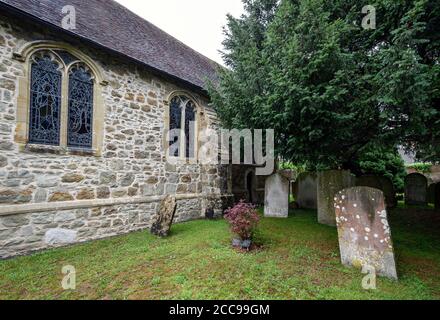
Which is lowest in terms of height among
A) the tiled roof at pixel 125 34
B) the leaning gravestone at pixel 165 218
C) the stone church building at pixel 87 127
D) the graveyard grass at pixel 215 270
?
the graveyard grass at pixel 215 270

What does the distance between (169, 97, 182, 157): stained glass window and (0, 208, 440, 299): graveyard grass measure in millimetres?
3253

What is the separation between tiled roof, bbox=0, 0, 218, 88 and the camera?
5383mm

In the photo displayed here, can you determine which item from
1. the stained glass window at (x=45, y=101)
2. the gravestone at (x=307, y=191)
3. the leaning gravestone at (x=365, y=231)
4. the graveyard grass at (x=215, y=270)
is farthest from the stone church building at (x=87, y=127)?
the leaning gravestone at (x=365, y=231)

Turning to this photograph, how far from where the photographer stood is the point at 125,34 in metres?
7.56

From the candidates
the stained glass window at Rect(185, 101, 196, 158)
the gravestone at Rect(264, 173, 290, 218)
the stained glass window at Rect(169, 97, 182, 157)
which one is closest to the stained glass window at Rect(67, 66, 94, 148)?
the stained glass window at Rect(169, 97, 182, 157)

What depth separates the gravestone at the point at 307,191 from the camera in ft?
32.7

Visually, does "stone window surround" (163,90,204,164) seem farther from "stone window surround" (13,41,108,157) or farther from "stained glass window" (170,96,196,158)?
"stone window surround" (13,41,108,157)

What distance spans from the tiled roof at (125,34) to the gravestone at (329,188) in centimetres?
534

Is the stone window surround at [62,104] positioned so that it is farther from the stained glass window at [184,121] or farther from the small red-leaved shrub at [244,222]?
the small red-leaved shrub at [244,222]

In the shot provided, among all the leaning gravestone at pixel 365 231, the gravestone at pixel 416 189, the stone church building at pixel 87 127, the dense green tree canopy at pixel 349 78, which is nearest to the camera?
the dense green tree canopy at pixel 349 78

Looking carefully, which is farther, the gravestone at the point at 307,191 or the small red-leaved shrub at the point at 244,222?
the gravestone at the point at 307,191

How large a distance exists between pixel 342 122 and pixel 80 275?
587 cm

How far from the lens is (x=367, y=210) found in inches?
155

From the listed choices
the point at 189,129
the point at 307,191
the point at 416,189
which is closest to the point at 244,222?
the point at 189,129
